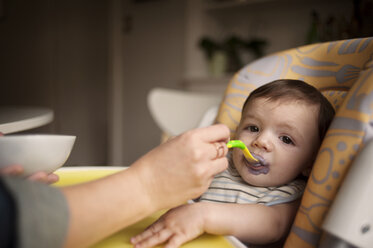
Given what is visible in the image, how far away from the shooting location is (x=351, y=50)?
818 mm

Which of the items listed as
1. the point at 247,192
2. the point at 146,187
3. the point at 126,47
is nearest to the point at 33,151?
the point at 146,187

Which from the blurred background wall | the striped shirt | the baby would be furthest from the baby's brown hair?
the blurred background wall

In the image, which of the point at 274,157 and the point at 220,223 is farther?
the point at 274,157

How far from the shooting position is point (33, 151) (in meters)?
0.48

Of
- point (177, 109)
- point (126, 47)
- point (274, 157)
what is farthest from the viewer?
point (126, 47)

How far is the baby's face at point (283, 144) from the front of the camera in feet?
2.41

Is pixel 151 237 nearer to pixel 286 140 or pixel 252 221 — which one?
pixel 252 221

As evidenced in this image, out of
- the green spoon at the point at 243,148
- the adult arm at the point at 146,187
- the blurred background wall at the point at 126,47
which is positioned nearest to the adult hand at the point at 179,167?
the adult arm at the point at 146,187

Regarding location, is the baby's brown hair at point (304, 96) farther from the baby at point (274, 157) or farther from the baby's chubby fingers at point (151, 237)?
the baby's chubby fingers at point (151, 237)

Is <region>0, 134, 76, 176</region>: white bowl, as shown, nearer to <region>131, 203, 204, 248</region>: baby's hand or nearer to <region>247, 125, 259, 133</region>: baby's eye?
<region>131, 203, 204, 248</region>: baby's hand

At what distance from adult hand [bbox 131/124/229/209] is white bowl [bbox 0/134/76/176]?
0.13 meters

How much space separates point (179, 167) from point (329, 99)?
0.50m

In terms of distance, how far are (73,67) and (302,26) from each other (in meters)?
2.56

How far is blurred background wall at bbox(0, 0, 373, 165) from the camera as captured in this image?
2.48 metres
